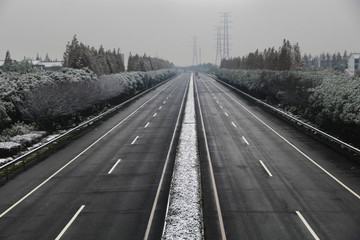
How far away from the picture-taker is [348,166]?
17.7 metres

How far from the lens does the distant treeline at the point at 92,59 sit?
51.5 meters

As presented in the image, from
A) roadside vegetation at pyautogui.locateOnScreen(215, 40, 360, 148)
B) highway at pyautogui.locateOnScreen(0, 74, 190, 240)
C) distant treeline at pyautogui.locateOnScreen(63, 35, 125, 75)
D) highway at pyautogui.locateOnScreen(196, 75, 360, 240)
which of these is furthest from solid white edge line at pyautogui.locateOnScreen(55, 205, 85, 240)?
distant treeline at pyautogui.locateOnScreen(63, 35, 125, 75)

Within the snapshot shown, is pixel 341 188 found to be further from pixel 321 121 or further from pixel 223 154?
pixel 321 121

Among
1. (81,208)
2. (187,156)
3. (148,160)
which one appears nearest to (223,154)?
(187,156)

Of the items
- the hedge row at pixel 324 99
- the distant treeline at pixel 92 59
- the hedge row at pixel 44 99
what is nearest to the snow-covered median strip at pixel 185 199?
the hedge row at pixel 324 99

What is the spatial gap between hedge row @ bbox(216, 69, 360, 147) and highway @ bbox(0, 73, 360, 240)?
238 centimetres

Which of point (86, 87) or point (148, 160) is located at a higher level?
point (86, 87)

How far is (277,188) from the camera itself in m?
14.5

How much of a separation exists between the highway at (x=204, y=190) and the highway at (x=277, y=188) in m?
0.04

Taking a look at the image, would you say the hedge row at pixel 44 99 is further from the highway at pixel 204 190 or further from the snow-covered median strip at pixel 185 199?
the snow-covered median strip at pixel 185 199

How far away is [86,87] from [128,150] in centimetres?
1735

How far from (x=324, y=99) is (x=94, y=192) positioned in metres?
20.1

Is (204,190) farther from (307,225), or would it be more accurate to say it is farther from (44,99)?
(44,99)

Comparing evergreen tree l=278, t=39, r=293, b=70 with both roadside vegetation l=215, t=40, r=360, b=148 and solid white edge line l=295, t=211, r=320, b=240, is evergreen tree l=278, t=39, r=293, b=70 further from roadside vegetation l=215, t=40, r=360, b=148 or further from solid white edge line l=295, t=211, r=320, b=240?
solid white edge line l=295, t=211, r=320, b=240
